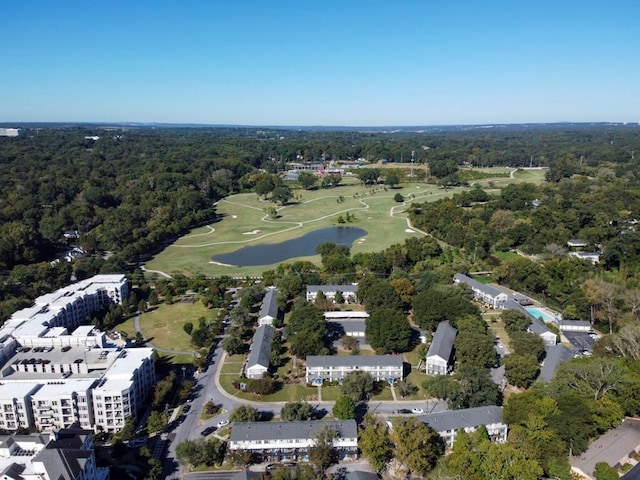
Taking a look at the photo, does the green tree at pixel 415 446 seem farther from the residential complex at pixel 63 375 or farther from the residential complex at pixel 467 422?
the residential complex at pixel 63 375

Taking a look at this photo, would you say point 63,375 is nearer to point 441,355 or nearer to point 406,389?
point 406,389

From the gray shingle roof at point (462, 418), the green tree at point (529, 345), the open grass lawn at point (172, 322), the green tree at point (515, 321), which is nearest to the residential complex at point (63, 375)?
the open grass lawn at point (172, 322)

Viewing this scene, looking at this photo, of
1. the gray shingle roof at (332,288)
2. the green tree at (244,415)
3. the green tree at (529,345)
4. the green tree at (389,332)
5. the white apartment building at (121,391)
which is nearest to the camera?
the green tree at (244,415)

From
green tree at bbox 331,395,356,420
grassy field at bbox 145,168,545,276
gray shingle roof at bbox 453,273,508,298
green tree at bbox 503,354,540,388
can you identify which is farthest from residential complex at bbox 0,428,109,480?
gray shingle roof at bbox 453,273,508,298

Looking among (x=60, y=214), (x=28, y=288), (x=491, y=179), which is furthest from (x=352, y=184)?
(x=28, y=288)

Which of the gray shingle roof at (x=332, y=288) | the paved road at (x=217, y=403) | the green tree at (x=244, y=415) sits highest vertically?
the gray shingle roof at (x=332, y=288)

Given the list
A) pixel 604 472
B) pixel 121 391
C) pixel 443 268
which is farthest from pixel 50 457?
pixel 443 268

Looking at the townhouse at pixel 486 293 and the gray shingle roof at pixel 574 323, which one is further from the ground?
the townhouse at pixel 486 293

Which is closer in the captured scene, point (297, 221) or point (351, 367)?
point (351, 367)
